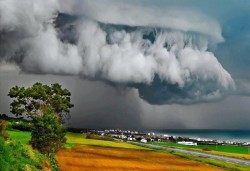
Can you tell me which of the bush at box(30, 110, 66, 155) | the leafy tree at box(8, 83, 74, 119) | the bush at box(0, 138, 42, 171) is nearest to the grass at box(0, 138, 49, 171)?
the bush at box(0, 138, 42, 171)

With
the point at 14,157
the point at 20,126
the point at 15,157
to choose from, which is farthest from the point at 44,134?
the point at 20,126

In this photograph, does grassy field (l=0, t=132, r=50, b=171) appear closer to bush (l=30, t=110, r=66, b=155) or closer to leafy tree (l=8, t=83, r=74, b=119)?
bush (l=30, t=110, r=66, b=155)

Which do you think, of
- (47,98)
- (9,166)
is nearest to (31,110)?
(47,98)

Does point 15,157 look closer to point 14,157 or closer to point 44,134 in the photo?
point 14,157

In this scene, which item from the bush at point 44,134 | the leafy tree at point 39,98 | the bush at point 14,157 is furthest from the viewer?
the leafy tree at point 39,98

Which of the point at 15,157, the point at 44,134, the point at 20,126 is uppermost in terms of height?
the point at 20,126

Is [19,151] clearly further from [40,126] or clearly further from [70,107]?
[70,107]

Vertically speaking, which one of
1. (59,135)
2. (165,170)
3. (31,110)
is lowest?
(165,170)

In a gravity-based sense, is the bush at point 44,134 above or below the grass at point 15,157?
above

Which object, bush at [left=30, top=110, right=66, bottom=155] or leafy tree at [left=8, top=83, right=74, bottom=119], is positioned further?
leafy tree at [left=8, top=83, right=74, bottom=119]

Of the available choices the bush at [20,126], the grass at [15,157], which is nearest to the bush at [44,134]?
the grass at [15,157]

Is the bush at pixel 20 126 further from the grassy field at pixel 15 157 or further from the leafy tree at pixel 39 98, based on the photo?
the grassy field at pixel 15 157
